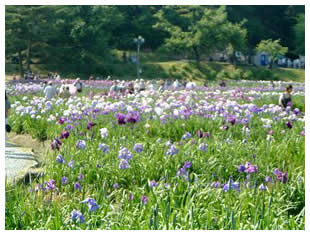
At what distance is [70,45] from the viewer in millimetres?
41156

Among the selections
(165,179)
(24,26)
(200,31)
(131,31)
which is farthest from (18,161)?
(131,31)

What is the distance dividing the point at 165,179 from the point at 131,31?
4609 cm

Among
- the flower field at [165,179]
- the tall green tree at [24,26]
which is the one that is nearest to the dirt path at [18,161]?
the flower field at [165,179]

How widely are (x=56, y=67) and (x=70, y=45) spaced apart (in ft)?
7.77

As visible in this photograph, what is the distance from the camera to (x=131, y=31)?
5072cm

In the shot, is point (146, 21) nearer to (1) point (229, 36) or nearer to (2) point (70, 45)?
(1) point (229, 36)

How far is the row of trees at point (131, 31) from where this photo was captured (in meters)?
36.9

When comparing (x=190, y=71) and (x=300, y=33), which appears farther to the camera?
(x=300, y=33)

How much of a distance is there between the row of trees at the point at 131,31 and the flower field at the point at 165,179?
28.2 metres

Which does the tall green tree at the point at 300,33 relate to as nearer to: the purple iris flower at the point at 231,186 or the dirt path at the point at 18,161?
the dirt path at the point at 18,161

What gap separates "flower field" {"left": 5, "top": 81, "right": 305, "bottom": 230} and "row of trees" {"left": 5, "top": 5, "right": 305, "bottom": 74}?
28.2m

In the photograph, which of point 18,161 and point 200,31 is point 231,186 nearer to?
point 18,161

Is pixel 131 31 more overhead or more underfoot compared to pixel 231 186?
more overhead
